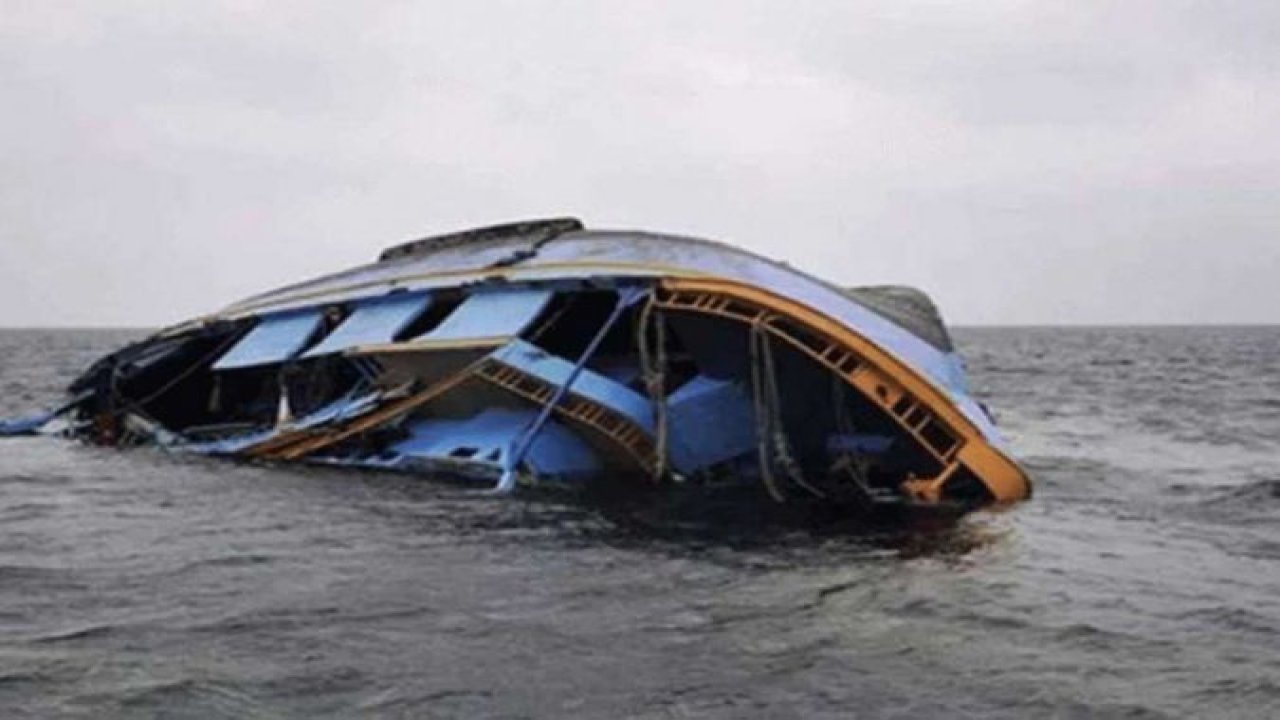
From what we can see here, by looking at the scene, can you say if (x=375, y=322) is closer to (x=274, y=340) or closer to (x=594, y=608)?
(x=274, y=340)

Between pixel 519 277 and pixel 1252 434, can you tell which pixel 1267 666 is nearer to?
pixel 519 277

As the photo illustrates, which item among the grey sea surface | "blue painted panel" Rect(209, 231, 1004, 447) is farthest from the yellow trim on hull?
the grey sea surface

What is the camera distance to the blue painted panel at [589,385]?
13.5 meters

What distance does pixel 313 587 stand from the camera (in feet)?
28.5

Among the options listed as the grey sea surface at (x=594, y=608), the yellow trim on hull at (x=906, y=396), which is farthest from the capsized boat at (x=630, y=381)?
the grey sea surface at (x=594, y=608)

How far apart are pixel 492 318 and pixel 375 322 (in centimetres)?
214

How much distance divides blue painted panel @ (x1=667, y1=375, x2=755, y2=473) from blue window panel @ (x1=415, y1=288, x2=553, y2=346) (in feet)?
6.33

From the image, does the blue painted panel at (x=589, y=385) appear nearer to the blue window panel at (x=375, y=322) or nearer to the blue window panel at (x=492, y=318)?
the blue window panel at (x=492, y=318)

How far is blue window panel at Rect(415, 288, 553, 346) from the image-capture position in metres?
14.5

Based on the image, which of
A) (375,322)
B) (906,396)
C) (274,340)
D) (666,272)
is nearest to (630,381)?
(666,272)

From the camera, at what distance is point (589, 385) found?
13.6 metres

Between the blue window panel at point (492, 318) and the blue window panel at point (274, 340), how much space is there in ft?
9.39

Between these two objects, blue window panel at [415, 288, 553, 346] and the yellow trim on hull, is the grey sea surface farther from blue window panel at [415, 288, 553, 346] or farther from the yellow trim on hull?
blue window panel at [415, 288, 553, 346]

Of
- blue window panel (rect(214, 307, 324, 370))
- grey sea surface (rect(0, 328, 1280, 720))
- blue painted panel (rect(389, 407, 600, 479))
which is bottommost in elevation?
grey sea surface (rect(0, 328, 1280, 720))
